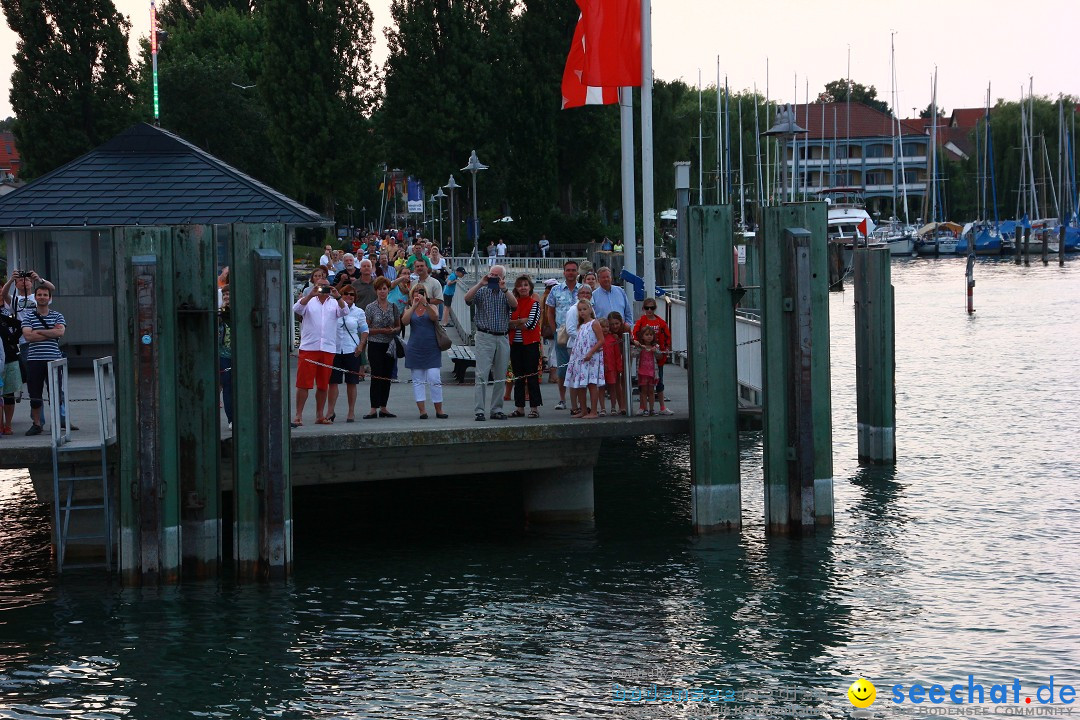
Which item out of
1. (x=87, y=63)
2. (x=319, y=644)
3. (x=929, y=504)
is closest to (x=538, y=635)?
(x=319, y=644)

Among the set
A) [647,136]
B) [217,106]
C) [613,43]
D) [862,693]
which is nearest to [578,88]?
[613,43]

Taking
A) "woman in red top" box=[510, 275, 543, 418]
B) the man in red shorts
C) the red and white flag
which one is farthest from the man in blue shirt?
the red and white flag

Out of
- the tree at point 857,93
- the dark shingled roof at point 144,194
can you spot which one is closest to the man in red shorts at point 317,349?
the dark shingled roof at point 144,194

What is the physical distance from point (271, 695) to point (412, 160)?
55.9 meters

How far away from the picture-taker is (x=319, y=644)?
41.2ft

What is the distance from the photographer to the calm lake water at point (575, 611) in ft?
37.0

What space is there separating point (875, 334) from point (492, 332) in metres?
6.11

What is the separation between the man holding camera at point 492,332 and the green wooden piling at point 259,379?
294 centimetres

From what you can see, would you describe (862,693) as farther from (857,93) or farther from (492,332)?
(857,93)

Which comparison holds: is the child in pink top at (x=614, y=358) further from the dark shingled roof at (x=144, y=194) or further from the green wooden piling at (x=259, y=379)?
the dark shingled roof at (x=144, y=194)

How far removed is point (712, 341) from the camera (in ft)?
48.5
